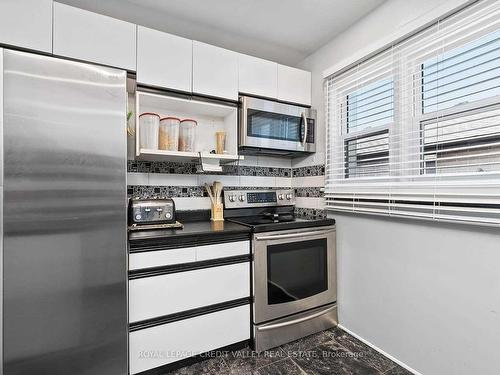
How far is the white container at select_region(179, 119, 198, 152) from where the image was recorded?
196 centimetres

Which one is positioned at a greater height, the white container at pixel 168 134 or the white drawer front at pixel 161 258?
the white container at pixel 168 134

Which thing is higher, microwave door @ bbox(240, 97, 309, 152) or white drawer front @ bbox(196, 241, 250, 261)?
microwave door @ bbox(240, 97, 309, 152)

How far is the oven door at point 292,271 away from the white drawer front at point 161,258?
1.47 feet

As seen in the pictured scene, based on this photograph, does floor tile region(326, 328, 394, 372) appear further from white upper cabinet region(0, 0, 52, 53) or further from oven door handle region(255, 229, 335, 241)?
white upper cabinet region(0, 0, 52, 53)

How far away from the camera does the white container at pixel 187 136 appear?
196 centimetres

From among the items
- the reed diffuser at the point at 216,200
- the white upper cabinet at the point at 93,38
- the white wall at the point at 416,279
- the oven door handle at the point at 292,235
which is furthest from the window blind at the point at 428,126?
the white upper cabinet at the point at 93,38

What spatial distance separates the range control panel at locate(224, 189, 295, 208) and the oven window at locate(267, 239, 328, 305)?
60cm

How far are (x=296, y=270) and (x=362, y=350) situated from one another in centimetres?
69

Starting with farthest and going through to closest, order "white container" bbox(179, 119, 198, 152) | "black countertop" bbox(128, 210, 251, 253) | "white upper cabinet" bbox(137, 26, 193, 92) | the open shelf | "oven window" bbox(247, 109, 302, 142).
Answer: "oven window" bbox(247, 109, 302, 142)
"white container" bbox(179, 119, 198, 152)
the open shelf
"white upper cabinet" bbox(137, 26, 193, 92)
"black countertop" bbox(128, 210, 251, 253)

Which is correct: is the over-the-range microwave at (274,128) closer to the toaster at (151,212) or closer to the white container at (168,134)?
the white container at (168,134)

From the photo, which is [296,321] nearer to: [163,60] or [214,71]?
[214,71]

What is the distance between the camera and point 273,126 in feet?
7.15

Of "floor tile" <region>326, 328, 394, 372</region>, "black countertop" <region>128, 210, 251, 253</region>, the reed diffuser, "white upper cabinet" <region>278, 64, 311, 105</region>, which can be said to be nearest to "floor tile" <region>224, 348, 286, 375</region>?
"floor tile" <region>326, 328, 394, 372</region>

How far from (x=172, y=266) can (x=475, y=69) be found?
196 cm
